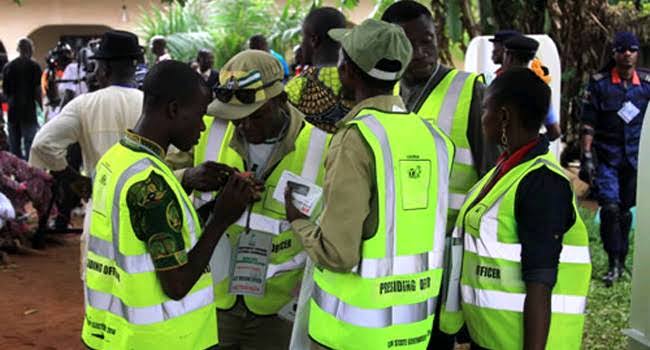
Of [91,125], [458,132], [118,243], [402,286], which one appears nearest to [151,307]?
[118,243]

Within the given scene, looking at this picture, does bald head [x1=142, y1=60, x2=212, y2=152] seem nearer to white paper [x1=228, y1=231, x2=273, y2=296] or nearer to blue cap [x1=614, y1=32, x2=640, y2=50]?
white paper [x1=228, y1=231, x2=273, y2=296]

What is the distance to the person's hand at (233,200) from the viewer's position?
2.67m

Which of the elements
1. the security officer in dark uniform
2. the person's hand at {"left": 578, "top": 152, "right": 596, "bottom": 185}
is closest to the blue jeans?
the person's hand at {"left": 578, "top": 152, "right": 596, "bottom": 185}

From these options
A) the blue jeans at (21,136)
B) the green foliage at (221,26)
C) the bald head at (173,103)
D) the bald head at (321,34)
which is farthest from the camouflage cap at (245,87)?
the green foliage at (221,26)

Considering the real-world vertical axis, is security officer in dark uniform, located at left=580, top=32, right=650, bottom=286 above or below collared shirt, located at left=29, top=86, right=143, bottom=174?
below

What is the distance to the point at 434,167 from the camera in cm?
259

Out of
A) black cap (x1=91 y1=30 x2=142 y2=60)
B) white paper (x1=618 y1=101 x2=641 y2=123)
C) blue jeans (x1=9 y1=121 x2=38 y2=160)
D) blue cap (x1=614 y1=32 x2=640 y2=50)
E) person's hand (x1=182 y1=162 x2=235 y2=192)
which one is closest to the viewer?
person's hand (x1=182 y1=162 x2=235 y2=192)

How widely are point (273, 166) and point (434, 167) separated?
729 mm

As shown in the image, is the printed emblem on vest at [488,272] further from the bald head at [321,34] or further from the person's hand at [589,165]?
the person's hand at [589,165]

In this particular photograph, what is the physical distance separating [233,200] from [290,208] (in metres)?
0.20

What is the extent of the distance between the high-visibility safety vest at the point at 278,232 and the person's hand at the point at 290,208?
23 centimetres

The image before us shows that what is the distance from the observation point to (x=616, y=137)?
278 inches

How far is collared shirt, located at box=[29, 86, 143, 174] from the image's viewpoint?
14.6 ft

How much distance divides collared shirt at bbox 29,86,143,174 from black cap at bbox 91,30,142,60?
12.8 inches
